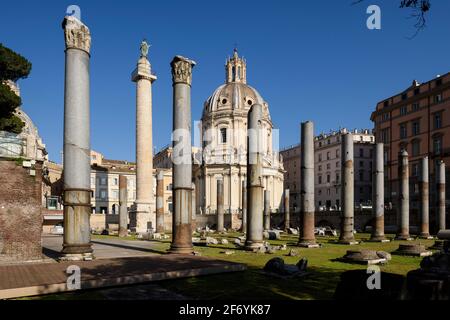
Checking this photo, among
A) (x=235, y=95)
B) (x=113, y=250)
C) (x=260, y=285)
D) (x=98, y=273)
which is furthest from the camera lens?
(x=235, y=95)

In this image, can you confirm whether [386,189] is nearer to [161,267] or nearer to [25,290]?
[161,267]

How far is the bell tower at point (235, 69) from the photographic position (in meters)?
89.2

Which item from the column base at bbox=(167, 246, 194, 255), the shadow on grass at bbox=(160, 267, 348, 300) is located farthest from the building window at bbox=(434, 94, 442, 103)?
the shadow on grass at bbox=(160, 267, 348, 300)

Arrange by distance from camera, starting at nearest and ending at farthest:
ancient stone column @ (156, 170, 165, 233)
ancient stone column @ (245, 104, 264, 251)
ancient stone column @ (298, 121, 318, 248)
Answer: ancient stone column @ (245, 104, 264, 251) < ancient stone column @ (298, 121, 318, 248) < ancient stone column @ (156, 170, 165, 233)

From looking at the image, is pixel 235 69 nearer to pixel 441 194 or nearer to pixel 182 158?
pixel 441 194

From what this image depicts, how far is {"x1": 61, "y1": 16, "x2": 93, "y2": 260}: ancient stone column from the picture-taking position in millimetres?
13781

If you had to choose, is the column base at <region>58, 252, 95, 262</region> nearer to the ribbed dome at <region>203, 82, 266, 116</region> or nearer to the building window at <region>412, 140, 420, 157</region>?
the building window at <region>412, 140, 420, 157</region>

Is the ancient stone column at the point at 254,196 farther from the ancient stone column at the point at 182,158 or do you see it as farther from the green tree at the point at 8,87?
the green tree at the point at 8,87

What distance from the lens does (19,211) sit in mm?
13406

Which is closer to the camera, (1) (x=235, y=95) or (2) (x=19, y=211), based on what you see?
(2) (x=19, y=211)

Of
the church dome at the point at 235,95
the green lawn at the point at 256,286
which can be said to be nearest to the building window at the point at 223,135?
the church dome at the point at 235,95

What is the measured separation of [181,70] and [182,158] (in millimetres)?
3617

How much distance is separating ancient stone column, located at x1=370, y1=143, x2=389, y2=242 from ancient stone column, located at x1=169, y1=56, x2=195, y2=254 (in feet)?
48.9

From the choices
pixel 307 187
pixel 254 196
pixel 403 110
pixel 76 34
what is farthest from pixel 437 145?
pixel 76 34
